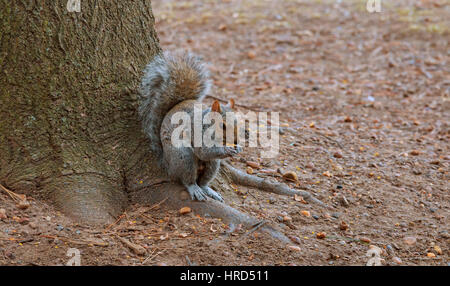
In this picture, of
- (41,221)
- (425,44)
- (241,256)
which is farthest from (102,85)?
(425,44)

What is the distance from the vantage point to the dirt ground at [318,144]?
2.23 meters

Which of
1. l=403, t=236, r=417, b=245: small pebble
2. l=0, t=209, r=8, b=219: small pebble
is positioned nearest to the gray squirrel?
l=0, t=209, r=8, b=219: small pebble

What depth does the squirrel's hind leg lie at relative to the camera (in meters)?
A: 2.65

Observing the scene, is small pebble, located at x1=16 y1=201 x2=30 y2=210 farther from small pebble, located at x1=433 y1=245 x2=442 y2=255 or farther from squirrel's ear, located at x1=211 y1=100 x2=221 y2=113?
small pebble, located at x1=433 y1=245 x2=442 y2=255

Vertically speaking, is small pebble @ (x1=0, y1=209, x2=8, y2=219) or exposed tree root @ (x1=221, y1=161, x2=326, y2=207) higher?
small pebble @ (x1=0, y1=209, x2=8, y2=219)

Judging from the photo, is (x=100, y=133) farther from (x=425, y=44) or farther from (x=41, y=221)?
(x=425, y=44)

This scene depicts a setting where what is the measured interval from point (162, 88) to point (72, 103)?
0.48 metres

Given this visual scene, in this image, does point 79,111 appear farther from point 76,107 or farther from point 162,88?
point 162,88

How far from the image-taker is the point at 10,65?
2.31 metres

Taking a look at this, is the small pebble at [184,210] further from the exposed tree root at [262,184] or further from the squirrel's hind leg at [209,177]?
the exposed tree root at [262,184]

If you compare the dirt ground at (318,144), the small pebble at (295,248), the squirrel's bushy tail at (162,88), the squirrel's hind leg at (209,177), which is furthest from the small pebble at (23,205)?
the small pebble at (295,248)

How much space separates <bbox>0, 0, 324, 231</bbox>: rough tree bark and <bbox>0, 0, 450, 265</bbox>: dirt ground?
0.36 ft

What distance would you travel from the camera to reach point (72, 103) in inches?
95.3
